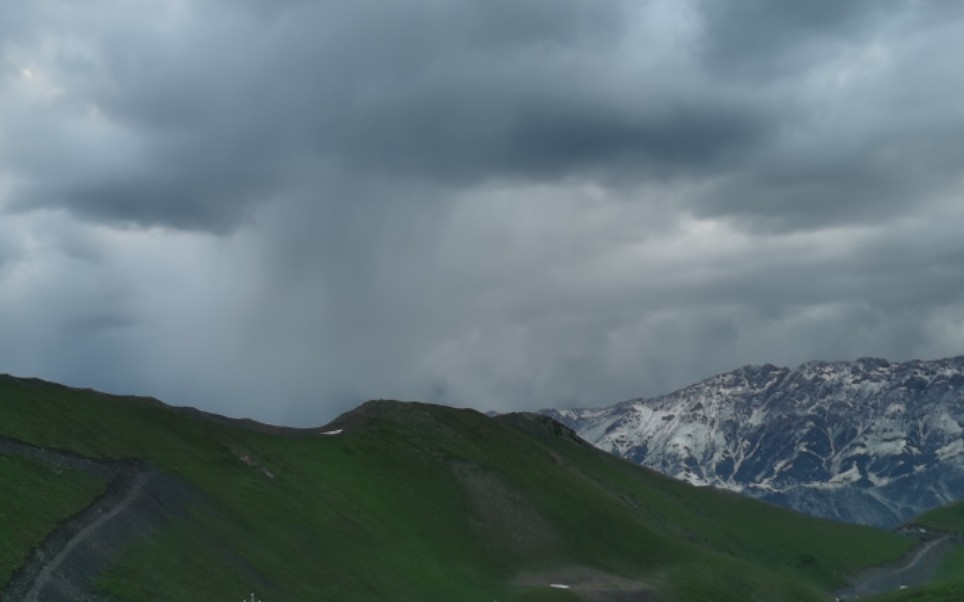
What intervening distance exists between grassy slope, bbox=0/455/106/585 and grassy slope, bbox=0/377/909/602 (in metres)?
5.96

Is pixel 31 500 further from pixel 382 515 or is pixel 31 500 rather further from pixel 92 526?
pixel 382 515

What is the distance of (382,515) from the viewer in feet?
415

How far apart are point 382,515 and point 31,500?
5814 cm

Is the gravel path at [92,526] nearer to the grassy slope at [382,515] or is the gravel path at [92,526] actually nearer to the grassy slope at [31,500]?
the grassy slope at [31,500]

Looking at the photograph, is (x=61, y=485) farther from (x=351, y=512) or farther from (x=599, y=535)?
(x=599, y=535)

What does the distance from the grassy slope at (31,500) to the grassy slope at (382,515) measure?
5957mm

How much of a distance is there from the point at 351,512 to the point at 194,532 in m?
35.1

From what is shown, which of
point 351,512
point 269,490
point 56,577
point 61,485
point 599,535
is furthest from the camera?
point 599,535

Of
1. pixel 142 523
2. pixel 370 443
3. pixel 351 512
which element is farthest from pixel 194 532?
pixel 370 443

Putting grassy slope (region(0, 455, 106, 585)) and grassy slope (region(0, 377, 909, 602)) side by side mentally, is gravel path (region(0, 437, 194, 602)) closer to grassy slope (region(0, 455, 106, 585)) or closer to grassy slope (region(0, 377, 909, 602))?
grassy slope (region(0, 455, 106, 585))

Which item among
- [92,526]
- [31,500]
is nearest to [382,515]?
[92,526]

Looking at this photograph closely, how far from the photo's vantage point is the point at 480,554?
413 ft

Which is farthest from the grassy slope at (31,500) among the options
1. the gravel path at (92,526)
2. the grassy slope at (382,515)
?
the grassy slope at (382,515)

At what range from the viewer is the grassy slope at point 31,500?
6581cm
